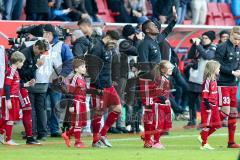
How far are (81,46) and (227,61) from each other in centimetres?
322

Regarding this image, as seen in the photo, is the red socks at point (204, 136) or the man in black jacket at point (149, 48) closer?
the red socks at point (204, 136)

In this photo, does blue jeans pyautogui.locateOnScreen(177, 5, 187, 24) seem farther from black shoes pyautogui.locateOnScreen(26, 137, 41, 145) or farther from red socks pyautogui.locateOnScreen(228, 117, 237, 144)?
black shoes pyautogui.locateOnScreen(26, 137, 41, 145)

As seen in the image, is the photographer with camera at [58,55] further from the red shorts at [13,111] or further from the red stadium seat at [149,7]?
the red stadium seat at [149,7]

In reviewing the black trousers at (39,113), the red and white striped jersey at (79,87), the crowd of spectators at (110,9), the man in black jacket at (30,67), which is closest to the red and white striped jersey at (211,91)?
the red and white striped jersey at (79,87)

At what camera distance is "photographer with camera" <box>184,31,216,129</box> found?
1032 inches

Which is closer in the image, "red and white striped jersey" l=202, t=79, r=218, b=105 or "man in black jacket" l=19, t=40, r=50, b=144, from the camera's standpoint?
"red and white striped jersey" l=202, t=79, r=218, b=105

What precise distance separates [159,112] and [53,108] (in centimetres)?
358

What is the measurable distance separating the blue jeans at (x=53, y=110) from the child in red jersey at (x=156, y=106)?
2.87 metres

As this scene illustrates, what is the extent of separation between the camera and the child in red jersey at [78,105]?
21.2 meters

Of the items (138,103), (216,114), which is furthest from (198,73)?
(216,114)

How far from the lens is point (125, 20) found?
96.9 ft

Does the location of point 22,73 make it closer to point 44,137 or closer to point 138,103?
point 44,137

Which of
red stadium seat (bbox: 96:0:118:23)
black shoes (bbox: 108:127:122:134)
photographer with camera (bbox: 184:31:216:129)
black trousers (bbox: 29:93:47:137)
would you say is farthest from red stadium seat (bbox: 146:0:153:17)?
black trousers (bbox: 29:93:47:137)

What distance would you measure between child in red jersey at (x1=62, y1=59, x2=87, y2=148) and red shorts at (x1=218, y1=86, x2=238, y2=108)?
8.17 feet
